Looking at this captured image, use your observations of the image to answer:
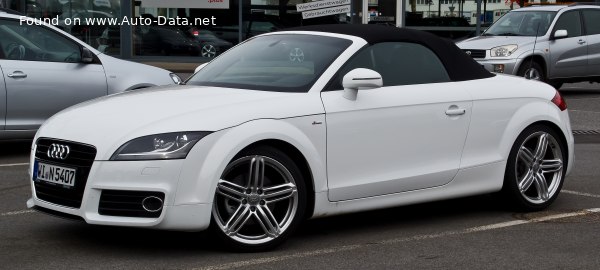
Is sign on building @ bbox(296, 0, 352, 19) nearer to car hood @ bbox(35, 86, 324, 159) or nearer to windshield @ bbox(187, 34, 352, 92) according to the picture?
windshield @ bbox(187, 34, 352, 92)

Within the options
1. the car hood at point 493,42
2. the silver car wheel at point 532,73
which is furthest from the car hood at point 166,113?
the silver car wheel at point 532,73

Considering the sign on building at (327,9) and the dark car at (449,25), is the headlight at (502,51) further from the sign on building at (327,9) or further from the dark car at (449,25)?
the dark car at (449,25)

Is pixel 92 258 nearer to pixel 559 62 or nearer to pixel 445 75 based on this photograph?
pixel 445 75

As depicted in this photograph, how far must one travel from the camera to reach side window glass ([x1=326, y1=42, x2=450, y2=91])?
7.53 meters

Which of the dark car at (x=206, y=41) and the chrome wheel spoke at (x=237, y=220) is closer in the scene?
the chrome wheel spoke at (x=237, y=220)

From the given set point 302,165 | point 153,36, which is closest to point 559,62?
point 153,36

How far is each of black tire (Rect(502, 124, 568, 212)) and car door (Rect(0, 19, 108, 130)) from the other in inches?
203

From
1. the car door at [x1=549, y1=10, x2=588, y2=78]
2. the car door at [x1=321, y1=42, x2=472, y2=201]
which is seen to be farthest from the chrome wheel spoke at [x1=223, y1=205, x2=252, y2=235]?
the car door at [x1=549, y1=10, x2=588, y2=78]

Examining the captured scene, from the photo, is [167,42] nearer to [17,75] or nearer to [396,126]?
[17,75]

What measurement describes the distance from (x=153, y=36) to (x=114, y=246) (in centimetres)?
1934

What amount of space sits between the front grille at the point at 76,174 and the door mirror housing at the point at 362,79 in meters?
1.67

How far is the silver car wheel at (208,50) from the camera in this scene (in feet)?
83.8

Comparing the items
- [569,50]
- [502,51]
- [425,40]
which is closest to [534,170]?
[425,40]

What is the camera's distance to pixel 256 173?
6645 millimetres
